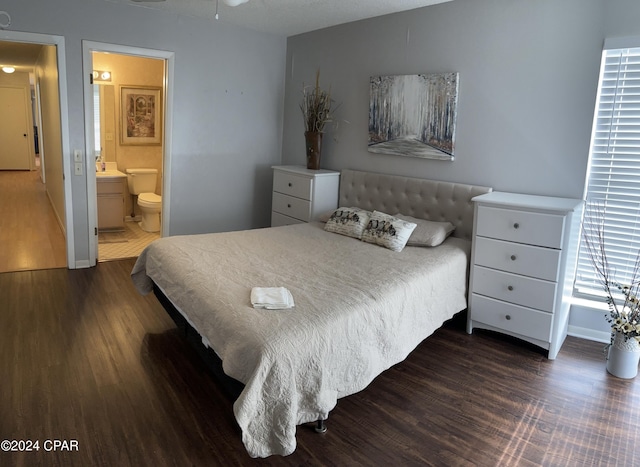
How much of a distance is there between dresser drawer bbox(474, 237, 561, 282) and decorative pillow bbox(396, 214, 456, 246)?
0.99 feet

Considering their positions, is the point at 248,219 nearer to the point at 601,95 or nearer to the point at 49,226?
the point at 49,226

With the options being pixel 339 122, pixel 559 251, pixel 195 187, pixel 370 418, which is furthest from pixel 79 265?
pixel 559 251

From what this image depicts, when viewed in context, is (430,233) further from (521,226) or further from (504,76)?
(504,76)

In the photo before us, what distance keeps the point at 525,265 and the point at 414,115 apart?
1.64 m

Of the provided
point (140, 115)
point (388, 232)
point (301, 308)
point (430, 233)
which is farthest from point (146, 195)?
point (301, 308)

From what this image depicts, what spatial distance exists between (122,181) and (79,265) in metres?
1.63

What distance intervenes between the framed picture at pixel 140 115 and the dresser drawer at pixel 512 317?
4991mm

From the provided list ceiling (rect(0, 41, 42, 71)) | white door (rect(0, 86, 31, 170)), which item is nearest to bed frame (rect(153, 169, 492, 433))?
ceiling (rect(0, 41, 42, 71))

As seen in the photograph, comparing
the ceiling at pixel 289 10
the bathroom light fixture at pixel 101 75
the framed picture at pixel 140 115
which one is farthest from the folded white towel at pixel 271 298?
the bathroom light fixture at pixel 101 75

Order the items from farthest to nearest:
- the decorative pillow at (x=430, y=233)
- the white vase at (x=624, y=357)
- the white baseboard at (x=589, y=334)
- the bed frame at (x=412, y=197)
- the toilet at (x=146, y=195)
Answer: the toilet at (x=146, y=195) → the bed frame at (x=412, y=197) → the decorative pillow at (x=430, y=233) → the white baseboard at (x=589, y=334) → the white vase at (x=624, y=357)

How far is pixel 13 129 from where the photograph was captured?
36.6 ft

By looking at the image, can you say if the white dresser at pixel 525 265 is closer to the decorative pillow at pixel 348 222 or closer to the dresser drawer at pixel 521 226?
the dresser drawer at pixel 521 226

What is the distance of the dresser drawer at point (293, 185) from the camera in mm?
4551

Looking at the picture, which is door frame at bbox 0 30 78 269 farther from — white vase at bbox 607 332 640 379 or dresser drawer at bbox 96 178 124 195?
white vase at bbox 607 332 640 379
